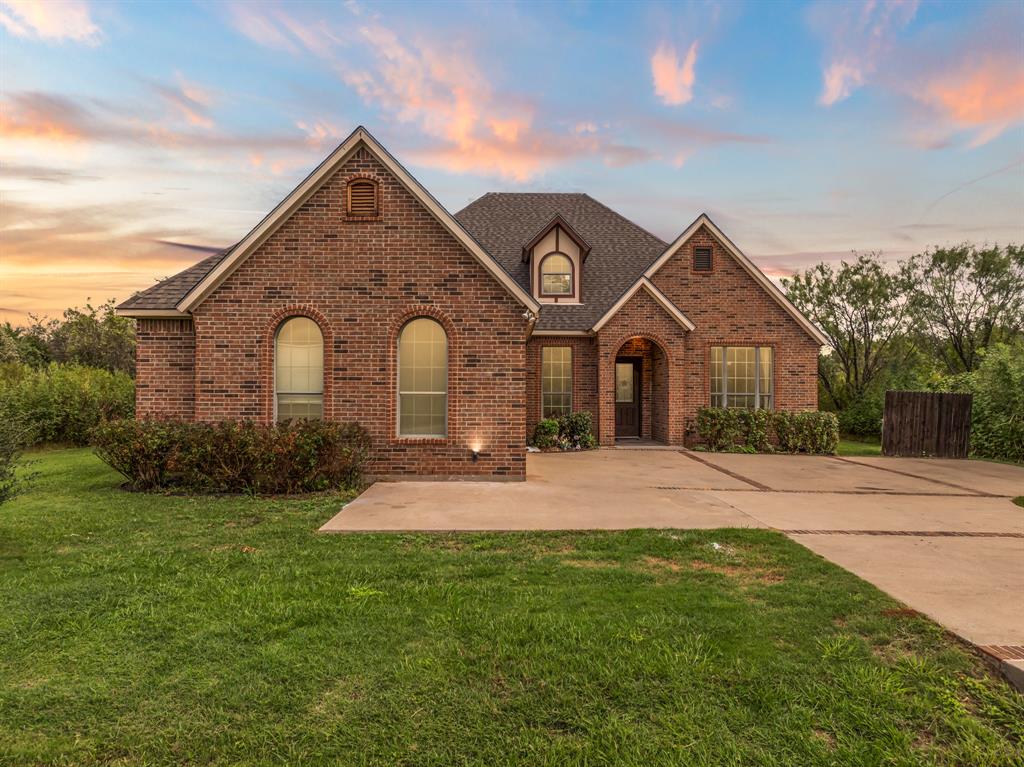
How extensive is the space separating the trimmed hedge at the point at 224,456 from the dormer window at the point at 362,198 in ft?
15.4

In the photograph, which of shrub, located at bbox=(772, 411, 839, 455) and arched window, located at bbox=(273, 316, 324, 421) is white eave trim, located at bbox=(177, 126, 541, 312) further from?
shrub, located at bbox=(772, 411, 839, 455)

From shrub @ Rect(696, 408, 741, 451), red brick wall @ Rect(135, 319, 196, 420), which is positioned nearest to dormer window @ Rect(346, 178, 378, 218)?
red brick wall @ Rect(135, 319, 196, 420)

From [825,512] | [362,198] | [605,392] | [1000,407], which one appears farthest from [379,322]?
[1000,407]

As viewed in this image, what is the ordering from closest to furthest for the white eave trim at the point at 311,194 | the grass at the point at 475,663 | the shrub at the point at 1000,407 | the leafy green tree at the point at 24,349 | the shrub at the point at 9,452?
the grass at the point at 475,663
the shrub at the point at 9,452
the white eave trim at the point at 311,194
the shrub at the point at 1000,407
the leafy green tree at the point at 24,349

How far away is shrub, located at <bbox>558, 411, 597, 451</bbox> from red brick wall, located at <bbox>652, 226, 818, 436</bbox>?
3841 millimetres

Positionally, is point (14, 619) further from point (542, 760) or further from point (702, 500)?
point (702, 500)

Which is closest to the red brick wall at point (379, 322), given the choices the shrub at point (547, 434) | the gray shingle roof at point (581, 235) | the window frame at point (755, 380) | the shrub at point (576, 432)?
the shrub at point (547, 434)

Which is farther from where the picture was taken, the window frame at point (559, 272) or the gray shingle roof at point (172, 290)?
the window frame at point (559, 272)

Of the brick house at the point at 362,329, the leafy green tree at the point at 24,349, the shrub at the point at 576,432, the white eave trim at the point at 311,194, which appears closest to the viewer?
the white eave trim at the point at 311,194

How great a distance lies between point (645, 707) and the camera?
2.91 metres

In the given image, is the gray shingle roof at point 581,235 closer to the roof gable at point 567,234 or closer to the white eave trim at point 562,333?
the white eave trim at point 562,333

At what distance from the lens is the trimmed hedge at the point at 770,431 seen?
629 inches

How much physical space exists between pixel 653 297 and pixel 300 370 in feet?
37.5

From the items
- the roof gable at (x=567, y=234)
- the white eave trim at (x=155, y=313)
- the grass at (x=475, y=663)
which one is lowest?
the grass at (x=475, y=663)
